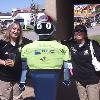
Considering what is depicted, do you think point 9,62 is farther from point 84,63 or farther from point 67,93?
point 67,93

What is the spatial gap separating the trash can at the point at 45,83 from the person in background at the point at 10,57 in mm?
475

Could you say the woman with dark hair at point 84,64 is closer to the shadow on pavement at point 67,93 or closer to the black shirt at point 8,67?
the black shirt at point 8,67

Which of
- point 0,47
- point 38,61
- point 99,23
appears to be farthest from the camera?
point 99,23

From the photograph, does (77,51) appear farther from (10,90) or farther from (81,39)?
(10,90)

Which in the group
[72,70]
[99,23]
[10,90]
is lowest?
[99,23]

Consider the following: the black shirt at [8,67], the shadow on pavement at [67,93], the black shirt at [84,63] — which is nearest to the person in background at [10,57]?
the black shirt at [8,67]

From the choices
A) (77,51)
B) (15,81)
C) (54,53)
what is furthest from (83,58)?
(15,81)

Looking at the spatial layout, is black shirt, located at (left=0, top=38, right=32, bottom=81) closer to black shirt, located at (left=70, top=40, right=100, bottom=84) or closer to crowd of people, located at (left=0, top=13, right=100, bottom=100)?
crowd of people, located at (left=0, top=13, right=100, bottom=100)

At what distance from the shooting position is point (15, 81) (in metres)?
6.94

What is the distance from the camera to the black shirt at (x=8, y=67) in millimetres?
6734

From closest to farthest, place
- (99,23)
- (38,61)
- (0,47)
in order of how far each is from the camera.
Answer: (38,61) → (0,47) → (99,23)

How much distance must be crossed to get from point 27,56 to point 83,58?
944mm

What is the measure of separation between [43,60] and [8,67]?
0.71m

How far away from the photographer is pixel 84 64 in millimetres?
6883
